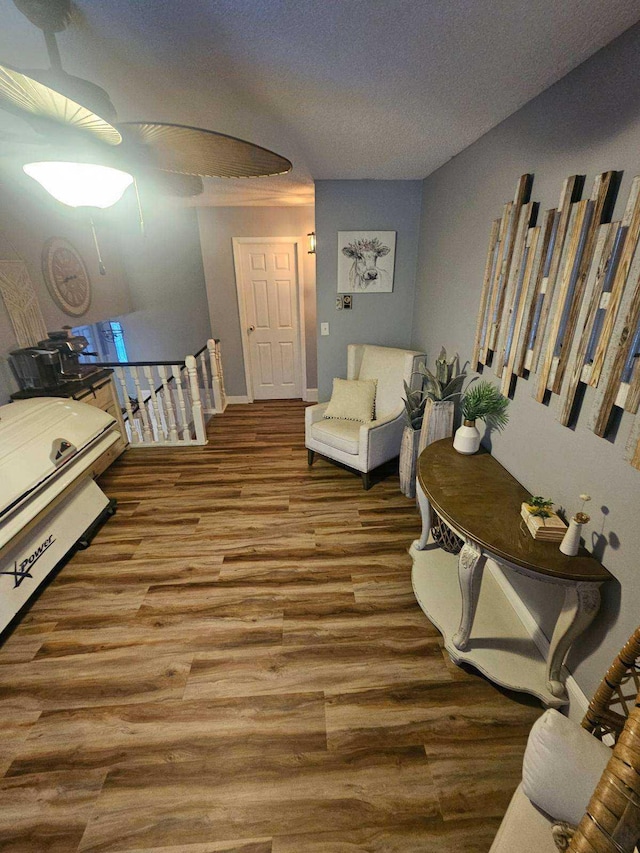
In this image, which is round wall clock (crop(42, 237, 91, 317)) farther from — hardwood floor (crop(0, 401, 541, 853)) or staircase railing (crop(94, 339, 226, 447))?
hardwood floor (crop(0, 401, 541, 853))

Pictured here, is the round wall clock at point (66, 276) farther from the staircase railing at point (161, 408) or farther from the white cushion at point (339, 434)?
the white cushion at point (339, 434)

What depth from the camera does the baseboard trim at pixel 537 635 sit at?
1445 millimetres

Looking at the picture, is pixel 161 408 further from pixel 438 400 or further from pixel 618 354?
pixel 618 354

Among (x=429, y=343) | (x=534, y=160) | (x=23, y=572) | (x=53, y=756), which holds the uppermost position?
(x=534, y=160)

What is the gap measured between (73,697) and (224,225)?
15.4ft

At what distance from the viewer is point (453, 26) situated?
3.50 feet

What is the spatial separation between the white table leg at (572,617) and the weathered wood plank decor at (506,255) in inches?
50.1

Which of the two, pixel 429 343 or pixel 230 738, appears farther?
pixel 429 343

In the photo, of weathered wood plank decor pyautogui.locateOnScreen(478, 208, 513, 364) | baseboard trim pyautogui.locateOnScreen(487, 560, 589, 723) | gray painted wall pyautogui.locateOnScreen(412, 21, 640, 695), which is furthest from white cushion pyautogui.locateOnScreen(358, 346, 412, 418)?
baseboard trim pyautogui.locateOnScreen(487, 560, 589, 723)

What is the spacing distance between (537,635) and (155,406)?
12.0 ft

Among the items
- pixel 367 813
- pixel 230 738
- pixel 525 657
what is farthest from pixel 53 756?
pixel 525 657

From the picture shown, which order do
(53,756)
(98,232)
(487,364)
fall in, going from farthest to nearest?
1. (98,232)
2. (487,364)
3. (53,756)

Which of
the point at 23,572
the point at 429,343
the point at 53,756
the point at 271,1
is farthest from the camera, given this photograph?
the point at 429,343

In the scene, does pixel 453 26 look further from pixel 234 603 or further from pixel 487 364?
pixel 234 603
